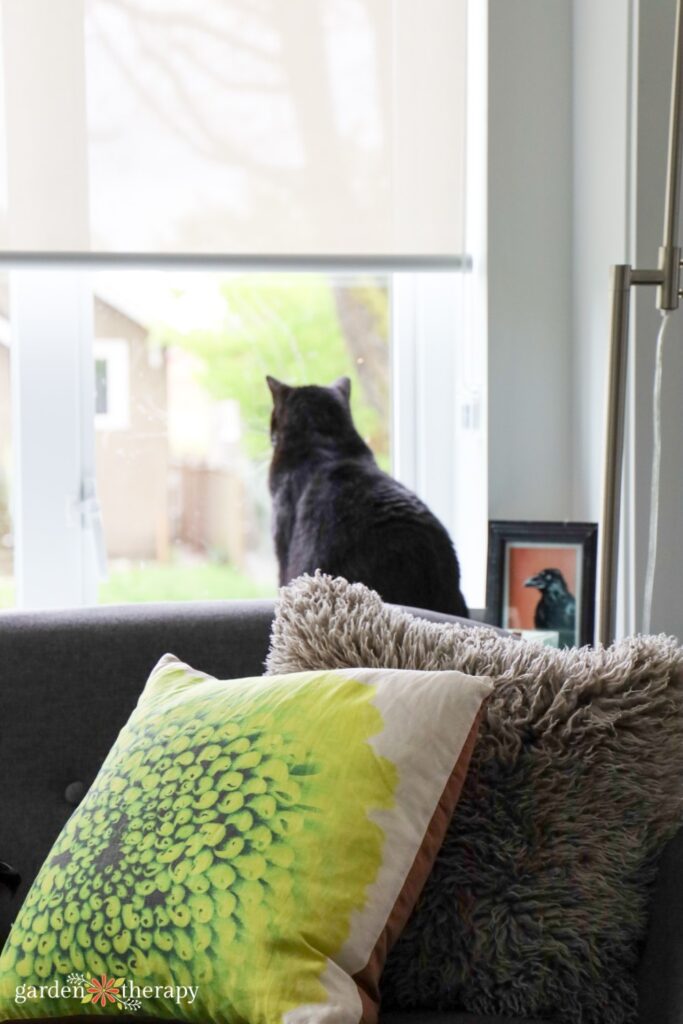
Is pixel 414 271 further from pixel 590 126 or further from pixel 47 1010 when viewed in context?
pixel 47 1010

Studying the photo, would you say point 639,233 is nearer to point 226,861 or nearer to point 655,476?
point 655,476

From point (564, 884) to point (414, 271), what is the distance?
4.69 feet

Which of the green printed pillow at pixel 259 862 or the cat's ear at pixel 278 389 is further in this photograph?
the cat's ear at pixel 278 389

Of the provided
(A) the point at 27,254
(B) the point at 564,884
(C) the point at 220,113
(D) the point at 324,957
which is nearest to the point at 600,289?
(C) the point at 220,113

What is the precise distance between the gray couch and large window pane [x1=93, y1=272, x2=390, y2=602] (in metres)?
0.77

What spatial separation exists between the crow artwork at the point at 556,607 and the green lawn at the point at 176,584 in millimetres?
585

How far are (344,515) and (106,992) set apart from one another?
93cm

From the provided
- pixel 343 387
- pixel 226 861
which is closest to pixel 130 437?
pixel 343 387

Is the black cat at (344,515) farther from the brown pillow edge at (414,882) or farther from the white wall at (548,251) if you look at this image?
the brown pillow edge at (414,882)

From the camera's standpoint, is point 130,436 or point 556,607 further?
point 130,436

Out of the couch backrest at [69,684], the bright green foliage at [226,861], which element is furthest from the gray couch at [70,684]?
the bright green foliage at [226,861]

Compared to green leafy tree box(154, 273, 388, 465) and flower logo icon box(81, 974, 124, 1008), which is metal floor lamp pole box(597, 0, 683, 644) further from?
green leafy tree box(154, 273, 388, 465)

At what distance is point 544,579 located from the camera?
195 centimetres

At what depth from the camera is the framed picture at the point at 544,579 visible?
1919 millimetres
